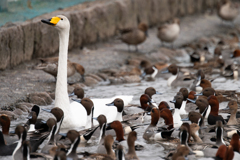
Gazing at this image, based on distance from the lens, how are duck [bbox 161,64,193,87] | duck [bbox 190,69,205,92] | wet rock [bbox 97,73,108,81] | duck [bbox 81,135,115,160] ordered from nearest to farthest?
duck [bbox 81,135,115,160] → duck [bbox 190,69,205,92] → duck [bbox 161,64,193,87] → wet rock [bbox 97,73,108,81]

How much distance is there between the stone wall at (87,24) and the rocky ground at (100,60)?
12.4 inches

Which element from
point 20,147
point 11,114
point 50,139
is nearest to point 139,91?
point 11,114

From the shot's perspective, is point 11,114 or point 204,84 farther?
point 204,84

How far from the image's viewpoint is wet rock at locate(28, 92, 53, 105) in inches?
346

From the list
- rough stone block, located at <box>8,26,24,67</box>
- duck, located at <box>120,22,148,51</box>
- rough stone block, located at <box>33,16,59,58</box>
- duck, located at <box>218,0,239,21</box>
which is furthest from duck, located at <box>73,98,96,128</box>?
duck, located at <box>218,0,239,21</box>

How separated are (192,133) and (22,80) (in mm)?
4635

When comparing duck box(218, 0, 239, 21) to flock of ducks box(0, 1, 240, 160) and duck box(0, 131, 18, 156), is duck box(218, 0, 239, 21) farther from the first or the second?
duck box(0, 131, 18, 156)

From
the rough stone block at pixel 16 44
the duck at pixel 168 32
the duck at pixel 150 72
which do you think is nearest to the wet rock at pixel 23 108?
the rough stone block at pixel 16 44

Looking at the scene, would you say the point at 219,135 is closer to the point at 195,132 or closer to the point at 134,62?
the point at 195,132

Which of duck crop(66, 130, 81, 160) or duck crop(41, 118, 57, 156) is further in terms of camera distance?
duck crop(41, 118, 57, 156)

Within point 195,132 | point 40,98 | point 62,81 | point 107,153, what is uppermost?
point 62,81

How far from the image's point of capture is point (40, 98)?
887 centimetres

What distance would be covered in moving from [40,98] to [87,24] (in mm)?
5747

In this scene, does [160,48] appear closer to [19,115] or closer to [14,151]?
[19,115]
